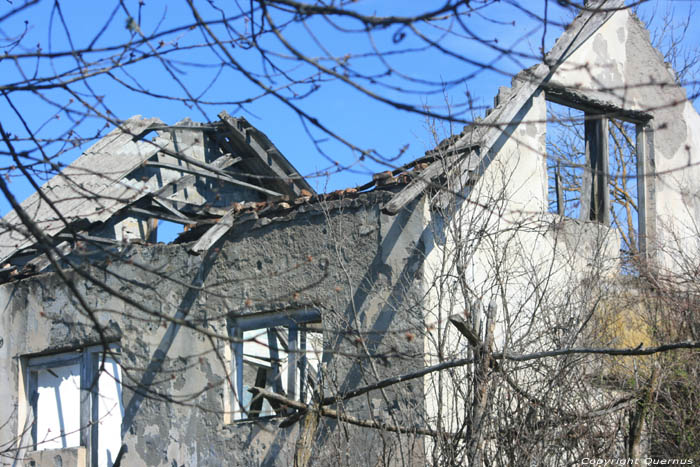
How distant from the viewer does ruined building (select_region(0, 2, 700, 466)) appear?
7.59 meters

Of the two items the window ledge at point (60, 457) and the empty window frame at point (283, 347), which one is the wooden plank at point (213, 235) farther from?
the window ledge at point (60, 457)

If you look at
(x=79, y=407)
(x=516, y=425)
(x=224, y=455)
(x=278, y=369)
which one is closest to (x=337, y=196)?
(x=278, y=369)

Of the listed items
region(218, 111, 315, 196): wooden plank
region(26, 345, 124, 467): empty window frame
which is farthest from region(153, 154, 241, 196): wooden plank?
region(26, 345, 124, 467): empty window frame

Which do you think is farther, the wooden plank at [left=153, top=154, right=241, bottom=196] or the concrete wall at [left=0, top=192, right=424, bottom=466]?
the wooden plank at [left=153, top=154, right=241, bottom=196]

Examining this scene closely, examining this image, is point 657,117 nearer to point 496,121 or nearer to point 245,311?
point 496,121

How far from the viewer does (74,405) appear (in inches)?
406

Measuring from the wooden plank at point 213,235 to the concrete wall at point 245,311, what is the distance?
18 centimetres

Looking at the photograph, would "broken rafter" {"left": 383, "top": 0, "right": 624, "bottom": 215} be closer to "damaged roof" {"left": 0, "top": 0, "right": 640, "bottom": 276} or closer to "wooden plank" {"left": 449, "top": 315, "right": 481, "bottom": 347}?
"damaged roof" {"left": 0, "top": 0, "right": 640, "bottom": 276}

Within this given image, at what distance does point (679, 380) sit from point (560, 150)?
13.1 meters

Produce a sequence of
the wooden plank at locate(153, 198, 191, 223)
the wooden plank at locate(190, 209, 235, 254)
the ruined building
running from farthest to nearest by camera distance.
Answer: the wooden plank at locate(153, 198, 191, 223) < the wooden plank at locate(190, 209, 235, 254) < the ruined building

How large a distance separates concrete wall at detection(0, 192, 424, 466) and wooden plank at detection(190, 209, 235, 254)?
6.9 inches

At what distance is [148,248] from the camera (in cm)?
973

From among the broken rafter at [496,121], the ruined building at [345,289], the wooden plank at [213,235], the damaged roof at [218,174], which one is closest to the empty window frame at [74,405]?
the ruined building at [345,289]

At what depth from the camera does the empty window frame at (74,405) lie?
393 inches
